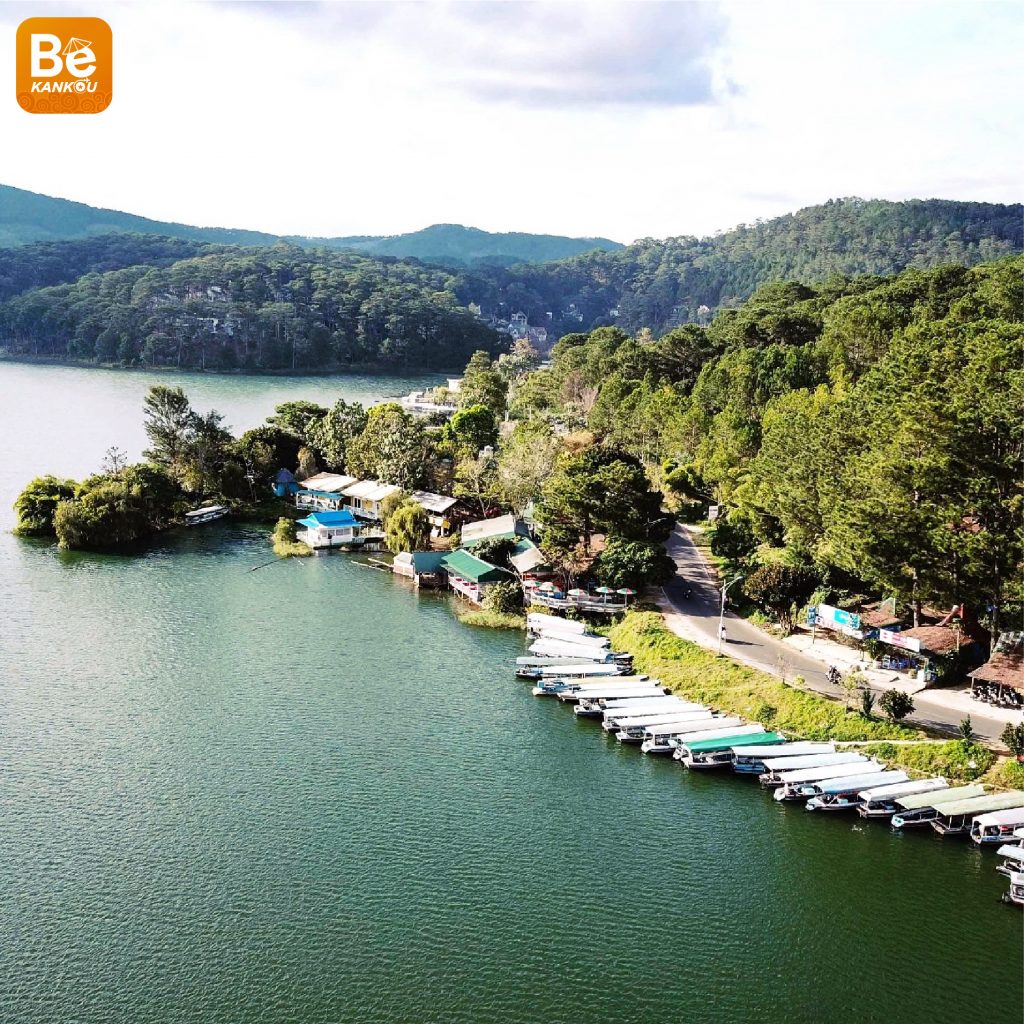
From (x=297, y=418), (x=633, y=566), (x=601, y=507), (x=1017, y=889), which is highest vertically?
(x=297, y=418)

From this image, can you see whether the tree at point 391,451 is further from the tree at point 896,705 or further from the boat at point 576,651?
the tree at point 896,705

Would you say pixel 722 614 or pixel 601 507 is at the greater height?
pixel 601 507

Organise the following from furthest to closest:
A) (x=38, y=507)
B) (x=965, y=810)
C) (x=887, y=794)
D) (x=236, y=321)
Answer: (x=236, y=321) < (x=38, y=507) < (x=887, y=794) < (x=965, y=810)

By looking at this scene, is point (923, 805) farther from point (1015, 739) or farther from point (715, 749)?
point (715, 749)

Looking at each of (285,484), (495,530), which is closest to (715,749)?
(495,530)

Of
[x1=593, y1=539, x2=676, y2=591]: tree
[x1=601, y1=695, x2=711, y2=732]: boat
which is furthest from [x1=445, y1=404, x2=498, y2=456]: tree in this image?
[x1=601, y1=695, x2=711, y2=732]: boat

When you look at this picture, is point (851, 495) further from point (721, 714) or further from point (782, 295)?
point (782, 295)

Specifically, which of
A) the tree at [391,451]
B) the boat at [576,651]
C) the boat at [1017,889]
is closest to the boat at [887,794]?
the boat at [1017,889]

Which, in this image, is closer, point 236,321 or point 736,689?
point 736,689
